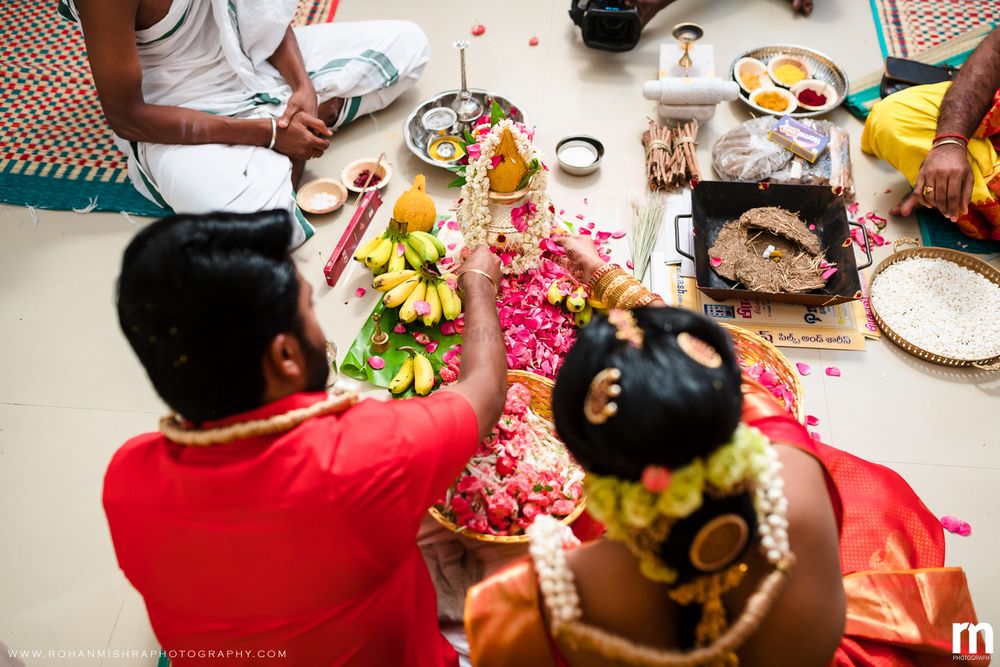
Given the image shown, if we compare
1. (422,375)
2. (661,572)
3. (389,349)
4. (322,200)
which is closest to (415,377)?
(422,375)

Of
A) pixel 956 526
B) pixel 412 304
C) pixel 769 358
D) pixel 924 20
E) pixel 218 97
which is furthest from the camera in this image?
pixel 924 20

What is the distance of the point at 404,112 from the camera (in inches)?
162

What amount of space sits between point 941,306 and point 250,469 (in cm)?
299

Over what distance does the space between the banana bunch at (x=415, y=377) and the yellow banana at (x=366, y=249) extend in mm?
607

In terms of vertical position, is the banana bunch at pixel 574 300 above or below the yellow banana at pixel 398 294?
above

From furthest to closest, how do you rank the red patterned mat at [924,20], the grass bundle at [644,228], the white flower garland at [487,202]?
the red patterned mat at [924,20] → the grass bundle at [644,228] → the white flower garland at [487,202]

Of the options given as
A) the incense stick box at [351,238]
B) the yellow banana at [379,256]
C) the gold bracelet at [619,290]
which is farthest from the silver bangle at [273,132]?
the gold bracelet at [619,290]

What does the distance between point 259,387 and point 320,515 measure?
0.96ft

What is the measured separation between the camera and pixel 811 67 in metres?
4.10

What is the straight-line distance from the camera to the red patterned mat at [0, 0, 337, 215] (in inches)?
143

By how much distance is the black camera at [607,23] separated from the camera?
410 cm

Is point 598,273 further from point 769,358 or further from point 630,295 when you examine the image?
point 769,358

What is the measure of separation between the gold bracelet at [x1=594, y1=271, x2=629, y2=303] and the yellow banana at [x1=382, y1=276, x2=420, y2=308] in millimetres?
829

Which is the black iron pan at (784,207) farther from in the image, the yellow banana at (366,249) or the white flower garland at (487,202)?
the yellow banana at (366,249)
